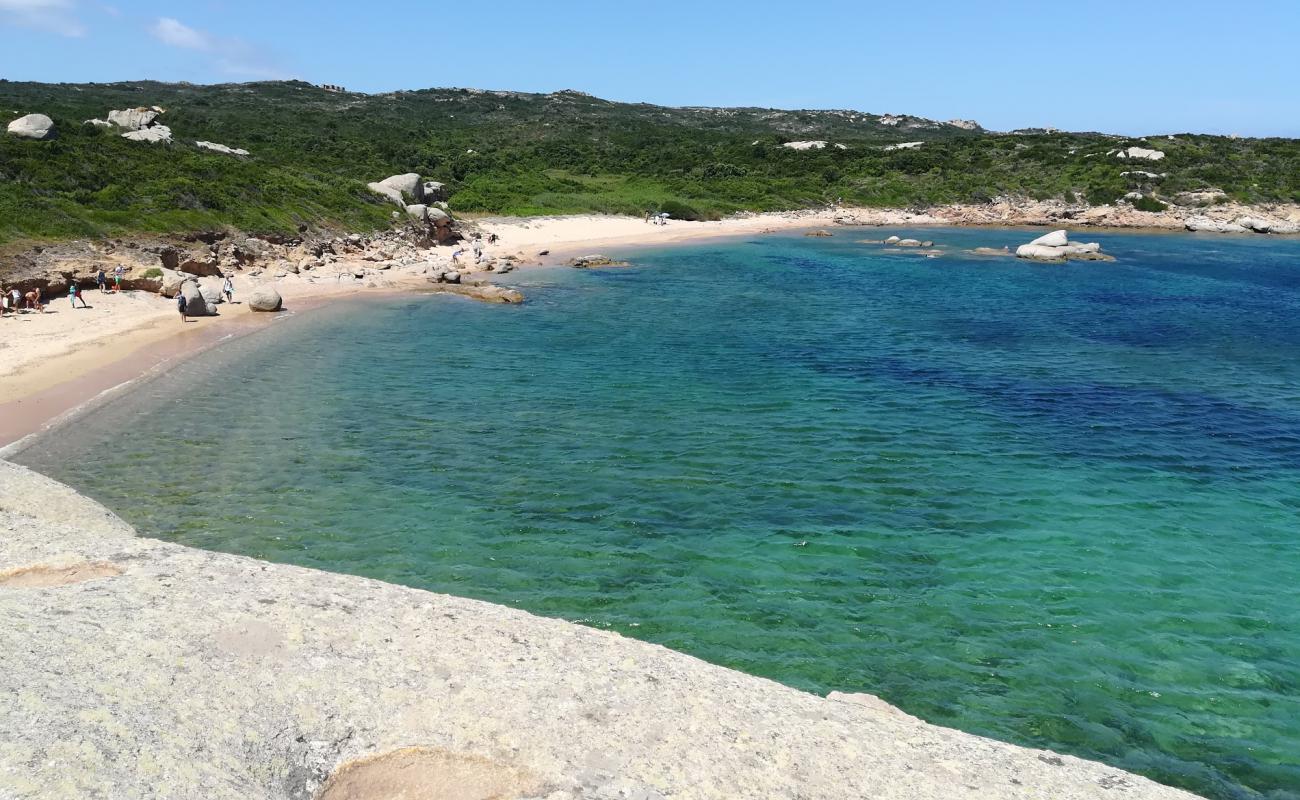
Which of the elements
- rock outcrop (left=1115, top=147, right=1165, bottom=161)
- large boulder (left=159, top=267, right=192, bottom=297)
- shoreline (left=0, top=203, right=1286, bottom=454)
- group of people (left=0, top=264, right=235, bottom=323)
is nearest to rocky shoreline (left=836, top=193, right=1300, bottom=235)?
shoreline (left=0, top=203, right=1286, bottom=454)

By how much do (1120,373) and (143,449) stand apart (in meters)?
33.5

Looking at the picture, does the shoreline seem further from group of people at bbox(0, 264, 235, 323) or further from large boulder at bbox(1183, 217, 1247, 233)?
large boulder at bbox(1183, 217, 1247, 233)

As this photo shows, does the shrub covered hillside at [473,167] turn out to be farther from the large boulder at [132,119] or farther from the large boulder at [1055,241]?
the large boulder at [1055,241]

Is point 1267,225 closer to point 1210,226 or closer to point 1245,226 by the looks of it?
point 1245,226

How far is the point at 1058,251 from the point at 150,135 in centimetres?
7491

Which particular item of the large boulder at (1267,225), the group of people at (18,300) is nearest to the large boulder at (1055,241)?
the large boulder at (1267,225)

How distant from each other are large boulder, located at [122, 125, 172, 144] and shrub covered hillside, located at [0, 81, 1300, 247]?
1138mm

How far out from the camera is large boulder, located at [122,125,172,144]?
5778 centimetres

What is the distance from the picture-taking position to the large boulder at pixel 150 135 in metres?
57.8

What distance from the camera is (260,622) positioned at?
9562 millimetres

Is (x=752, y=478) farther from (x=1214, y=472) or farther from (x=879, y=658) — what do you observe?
(x=1214, y=472)

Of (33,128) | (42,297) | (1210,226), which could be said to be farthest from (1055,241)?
(33,128)

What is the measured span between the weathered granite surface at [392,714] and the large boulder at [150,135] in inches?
2345

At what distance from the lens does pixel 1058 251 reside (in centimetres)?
6775
